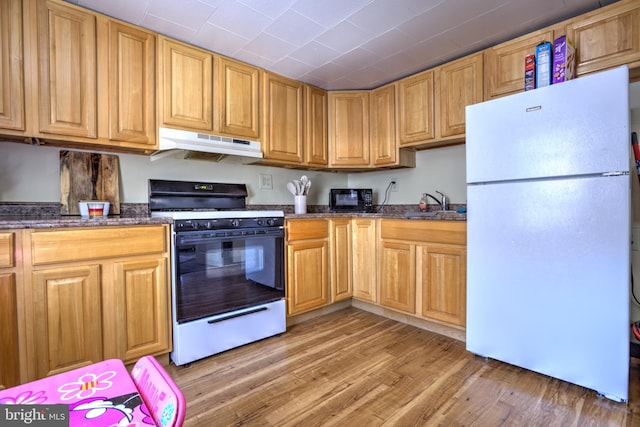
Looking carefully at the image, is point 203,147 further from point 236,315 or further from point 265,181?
point 236,315

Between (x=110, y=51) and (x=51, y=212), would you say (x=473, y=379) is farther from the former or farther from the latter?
(x=110, y=51)

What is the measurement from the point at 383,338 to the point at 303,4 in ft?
7.18

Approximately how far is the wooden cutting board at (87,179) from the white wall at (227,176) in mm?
37

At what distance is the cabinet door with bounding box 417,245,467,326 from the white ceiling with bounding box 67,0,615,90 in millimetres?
1436

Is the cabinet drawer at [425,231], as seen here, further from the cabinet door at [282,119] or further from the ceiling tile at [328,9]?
the ceiling tile at [328,9]

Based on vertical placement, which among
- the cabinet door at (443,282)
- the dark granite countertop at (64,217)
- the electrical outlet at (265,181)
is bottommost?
the cabinet door at (443,282)

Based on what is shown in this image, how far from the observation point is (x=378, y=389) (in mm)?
1632

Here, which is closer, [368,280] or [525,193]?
[525,193]

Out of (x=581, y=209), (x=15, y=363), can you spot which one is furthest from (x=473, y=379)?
(x=15, y=363)

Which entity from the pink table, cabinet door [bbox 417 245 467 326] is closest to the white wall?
cabinet door [bbox 417 245 467 326]

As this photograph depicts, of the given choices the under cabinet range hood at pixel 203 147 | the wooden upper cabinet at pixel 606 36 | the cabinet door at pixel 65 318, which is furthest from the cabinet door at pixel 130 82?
the wooden upper cabinet at pixel 606 36

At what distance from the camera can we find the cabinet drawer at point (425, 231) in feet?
7.00

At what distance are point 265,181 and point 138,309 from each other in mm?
1515

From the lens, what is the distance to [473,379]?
1722 millimetres
